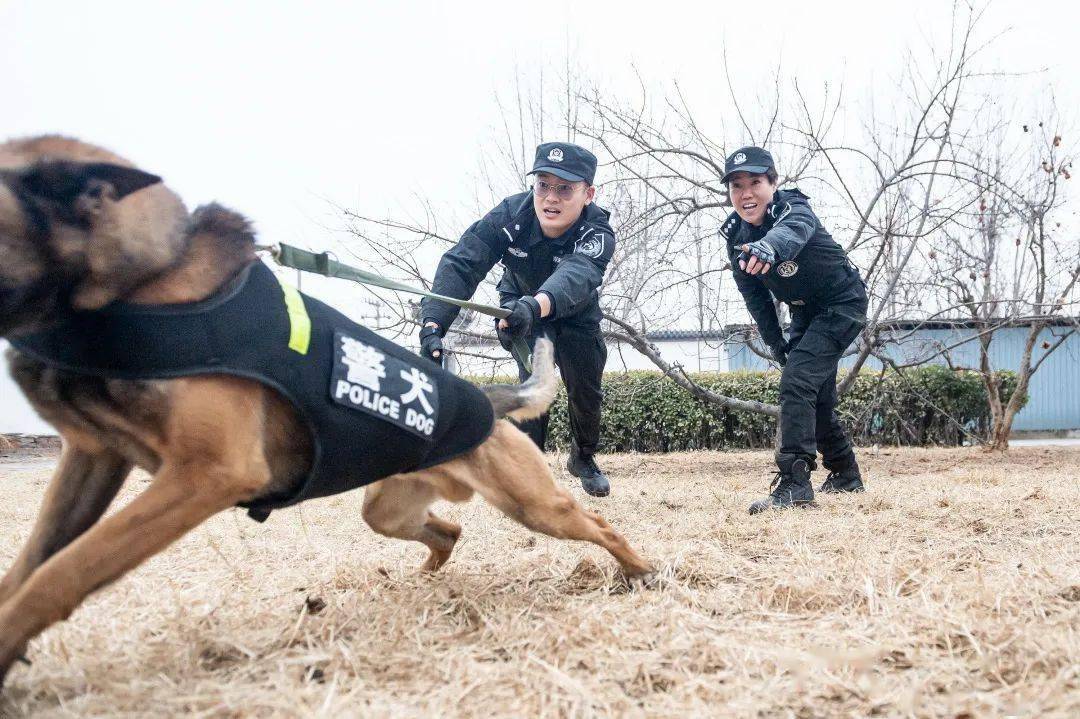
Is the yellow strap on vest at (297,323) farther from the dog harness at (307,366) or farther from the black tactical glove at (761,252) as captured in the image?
the black tactical glove at (761,252)

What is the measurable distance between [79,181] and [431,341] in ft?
8.67

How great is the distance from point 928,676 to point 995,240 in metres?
11.0

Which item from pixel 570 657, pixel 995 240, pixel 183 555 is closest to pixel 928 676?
pixel 570 657

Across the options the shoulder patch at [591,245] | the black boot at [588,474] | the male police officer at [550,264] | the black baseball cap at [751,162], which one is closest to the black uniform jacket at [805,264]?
the black baseball cap at [751,162]

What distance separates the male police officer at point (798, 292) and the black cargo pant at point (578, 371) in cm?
118

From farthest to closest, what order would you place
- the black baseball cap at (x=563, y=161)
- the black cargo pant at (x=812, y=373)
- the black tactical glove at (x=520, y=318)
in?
the black cargo pant at (x=812, y=373), the black baseball cap at (x=563, y=161), the black tactical glove at (x=520, y=318)

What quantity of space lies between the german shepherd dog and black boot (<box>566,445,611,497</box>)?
13.1 ft

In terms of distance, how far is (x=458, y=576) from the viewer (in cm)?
346

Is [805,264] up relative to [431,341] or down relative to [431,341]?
up

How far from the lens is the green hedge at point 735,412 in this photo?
13578 mm

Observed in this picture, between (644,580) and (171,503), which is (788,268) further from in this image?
(171,503)

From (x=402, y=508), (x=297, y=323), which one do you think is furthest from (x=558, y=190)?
(x=297, y=323)

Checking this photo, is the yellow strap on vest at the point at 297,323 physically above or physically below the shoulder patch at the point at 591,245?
below

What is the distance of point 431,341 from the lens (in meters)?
4.71
